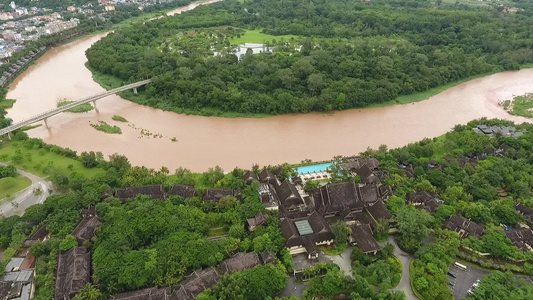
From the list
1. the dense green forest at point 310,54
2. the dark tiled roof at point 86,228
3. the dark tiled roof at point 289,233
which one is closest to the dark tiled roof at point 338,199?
the dark tiled roof at point 289,233

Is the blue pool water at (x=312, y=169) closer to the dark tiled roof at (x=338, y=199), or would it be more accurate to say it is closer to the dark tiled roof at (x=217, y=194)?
the dark tiled roof at (x=338, y=199)

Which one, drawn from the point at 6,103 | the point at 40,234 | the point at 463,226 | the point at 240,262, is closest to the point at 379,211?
the point at 463,226

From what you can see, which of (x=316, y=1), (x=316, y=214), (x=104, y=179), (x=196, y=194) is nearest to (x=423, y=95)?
(x=316, y=214)

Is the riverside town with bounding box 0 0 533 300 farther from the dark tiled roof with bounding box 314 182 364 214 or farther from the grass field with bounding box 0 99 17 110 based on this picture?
the grass field with bounding box 0 99 17 110

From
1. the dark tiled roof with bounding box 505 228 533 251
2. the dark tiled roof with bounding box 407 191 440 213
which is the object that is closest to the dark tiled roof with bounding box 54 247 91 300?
the dark tiled roof with bounding box 407 191 440 213

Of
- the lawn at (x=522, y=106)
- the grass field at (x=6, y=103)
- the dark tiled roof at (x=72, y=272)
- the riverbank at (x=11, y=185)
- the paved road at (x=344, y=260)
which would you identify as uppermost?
the grass field at (x=6, y=103)

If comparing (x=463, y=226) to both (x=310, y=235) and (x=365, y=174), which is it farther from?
(x=310, y=235)

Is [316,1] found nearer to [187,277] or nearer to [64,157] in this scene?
[64,157]
